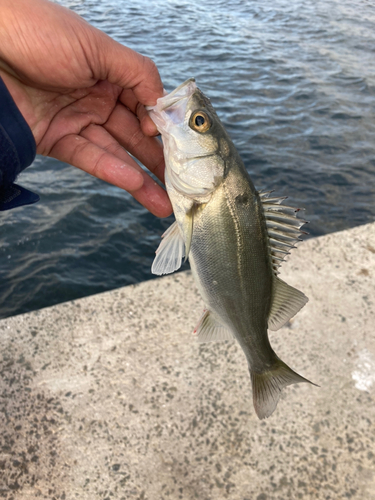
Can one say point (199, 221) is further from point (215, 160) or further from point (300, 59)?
point (300, 59)

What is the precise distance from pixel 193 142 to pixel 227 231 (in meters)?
0.52

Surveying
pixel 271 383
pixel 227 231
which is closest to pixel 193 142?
pixel 227 231

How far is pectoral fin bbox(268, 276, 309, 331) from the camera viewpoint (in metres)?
2.34

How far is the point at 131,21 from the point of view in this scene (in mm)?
14062

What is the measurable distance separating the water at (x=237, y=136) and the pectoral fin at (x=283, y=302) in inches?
129

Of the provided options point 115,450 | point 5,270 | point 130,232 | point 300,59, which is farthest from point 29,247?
point 300,59

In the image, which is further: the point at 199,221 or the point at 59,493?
the point at 59,493

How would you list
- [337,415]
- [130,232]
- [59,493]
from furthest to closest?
[130,232] → [337,415] → [59,493]

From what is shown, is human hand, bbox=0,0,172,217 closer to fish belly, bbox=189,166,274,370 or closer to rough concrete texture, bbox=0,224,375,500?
fish belly, bbox=189,166,274,370

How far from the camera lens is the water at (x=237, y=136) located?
18.7 ft

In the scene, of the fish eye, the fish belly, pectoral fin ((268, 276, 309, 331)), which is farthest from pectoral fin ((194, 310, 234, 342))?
the fish eye

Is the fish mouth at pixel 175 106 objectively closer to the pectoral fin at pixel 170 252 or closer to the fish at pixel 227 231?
the fish at pixel 227 231

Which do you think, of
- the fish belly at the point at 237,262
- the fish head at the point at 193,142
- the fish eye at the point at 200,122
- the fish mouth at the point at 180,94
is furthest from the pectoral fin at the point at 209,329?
the fish mouth at the point at 180,94

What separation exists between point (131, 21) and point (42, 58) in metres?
13.6
